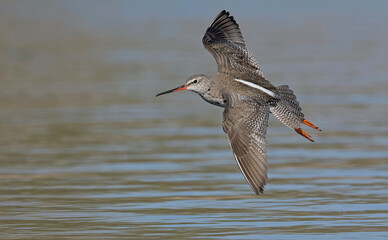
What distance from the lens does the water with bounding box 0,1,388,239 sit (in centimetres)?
899

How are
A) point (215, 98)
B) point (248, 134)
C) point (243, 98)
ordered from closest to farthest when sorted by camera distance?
1. point (248, 134)
2. point (243, 98)
3. point (215, 98)

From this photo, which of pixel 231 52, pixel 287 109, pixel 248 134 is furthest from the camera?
pixel 231 52

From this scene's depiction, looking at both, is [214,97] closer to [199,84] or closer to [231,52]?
[199,84]

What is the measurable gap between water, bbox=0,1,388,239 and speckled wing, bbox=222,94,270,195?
49 cm

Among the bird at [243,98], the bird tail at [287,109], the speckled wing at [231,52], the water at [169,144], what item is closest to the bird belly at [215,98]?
Answer: the bird at [243,98]

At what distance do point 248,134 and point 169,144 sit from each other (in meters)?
3.84

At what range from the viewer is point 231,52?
34.1 ft

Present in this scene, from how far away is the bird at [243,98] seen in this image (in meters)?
9.00

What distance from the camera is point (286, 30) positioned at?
28562 mm

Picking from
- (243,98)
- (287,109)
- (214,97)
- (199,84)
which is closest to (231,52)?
(199,84)

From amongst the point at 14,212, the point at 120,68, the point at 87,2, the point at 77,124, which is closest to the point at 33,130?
the point at 77,124

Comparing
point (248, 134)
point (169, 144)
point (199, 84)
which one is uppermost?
point (199, 84)

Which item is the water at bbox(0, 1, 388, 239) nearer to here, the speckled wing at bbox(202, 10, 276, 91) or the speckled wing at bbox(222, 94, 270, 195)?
the speckled wing at bbox(222, 94, 270, 195)

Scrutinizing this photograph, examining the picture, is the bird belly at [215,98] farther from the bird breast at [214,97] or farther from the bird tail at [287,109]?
the bird tail at [287,109]
